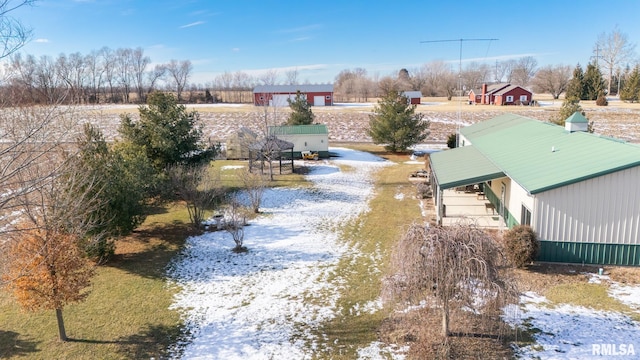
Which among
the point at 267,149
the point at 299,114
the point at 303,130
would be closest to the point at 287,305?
the point at 267,149

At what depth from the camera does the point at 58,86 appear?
11227 millimetres

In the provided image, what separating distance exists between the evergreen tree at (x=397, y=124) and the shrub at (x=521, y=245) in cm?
2250

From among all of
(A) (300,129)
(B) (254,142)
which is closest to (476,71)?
(A) (300,129)

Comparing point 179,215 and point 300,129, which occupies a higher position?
point 300,129

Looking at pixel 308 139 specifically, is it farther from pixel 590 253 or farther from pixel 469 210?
pixel 590 253

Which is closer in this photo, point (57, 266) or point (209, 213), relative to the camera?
point (57, 266)

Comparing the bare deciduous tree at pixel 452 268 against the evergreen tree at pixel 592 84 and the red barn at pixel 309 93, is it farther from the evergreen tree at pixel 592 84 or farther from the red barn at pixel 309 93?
the evergreen tree at pixel 592 84

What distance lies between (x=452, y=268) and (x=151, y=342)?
25.0 ft

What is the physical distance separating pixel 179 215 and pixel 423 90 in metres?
98.3

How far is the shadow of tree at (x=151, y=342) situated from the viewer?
32.5 ft

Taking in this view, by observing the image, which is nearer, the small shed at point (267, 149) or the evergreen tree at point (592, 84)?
the small shed at point (267, 149)

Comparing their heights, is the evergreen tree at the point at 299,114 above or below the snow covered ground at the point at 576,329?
above

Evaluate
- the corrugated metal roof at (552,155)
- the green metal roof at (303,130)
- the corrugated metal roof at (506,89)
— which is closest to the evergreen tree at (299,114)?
the green metal roof at (303,130)

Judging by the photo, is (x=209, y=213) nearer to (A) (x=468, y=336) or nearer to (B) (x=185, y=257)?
(B) (x=185, y=257)
